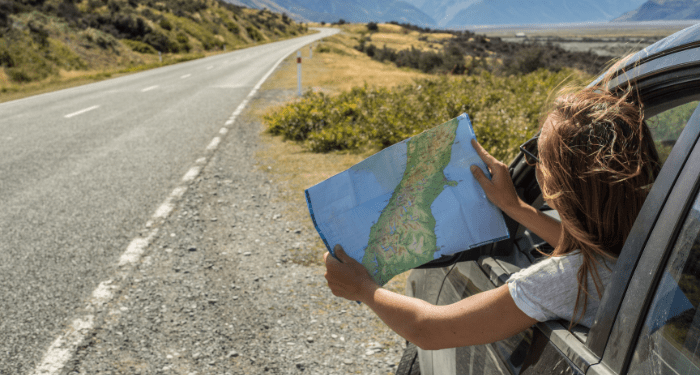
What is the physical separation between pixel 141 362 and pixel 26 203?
12.0ft

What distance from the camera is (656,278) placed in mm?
933

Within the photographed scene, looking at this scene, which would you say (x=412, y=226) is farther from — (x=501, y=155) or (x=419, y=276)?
(x=501, y=155)

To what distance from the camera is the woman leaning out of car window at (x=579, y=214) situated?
1122 millimetres

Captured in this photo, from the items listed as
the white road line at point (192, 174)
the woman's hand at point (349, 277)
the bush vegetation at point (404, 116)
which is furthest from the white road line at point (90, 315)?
the bush vegetation at point (404, 116)

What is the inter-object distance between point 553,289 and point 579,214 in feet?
0.65

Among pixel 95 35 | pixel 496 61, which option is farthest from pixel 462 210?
pixel 95 35

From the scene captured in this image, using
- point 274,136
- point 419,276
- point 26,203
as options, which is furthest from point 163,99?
point 419,276

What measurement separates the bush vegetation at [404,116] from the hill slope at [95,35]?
14.1 meters

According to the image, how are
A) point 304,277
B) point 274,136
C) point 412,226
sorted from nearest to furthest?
point 412,226
point 304,277
point 274,136

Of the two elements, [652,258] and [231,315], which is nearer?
[652,258]

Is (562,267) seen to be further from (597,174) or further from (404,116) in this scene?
(404,116)

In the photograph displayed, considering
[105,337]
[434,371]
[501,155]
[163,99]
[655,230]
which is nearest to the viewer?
[655,230]

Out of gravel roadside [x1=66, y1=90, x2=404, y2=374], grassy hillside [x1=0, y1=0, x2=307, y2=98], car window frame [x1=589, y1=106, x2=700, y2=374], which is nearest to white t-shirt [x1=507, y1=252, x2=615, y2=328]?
car window frame [x1=589, y1=106, x2=700, y2=374]

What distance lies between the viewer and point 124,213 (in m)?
5.03
